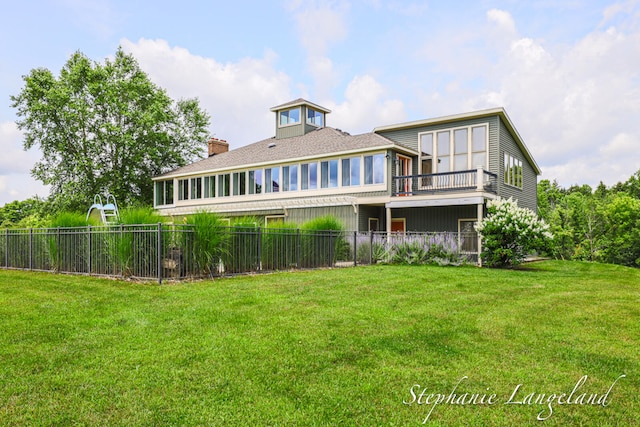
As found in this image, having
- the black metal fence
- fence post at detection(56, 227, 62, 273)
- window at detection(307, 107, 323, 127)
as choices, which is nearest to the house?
the black metal fence

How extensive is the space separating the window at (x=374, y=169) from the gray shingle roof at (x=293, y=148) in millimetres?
571

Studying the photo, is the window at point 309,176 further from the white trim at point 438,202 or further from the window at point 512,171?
the window at point 512,171

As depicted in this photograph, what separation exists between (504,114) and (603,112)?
30.6 feet

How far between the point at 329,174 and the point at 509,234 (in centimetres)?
878

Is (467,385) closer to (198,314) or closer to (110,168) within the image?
(198,314)

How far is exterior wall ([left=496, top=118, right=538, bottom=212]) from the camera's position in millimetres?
19094

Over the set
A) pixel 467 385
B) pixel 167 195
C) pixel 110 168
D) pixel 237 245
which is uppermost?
pixel 110 168

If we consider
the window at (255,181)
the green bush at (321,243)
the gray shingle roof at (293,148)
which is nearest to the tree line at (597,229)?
the gray shingle roof at (293,148)

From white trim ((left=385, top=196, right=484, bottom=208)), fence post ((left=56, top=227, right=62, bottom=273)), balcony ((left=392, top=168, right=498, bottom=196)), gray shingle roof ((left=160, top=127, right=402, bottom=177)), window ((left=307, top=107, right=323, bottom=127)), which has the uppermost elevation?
window ((left=307, top=107, right=323, bottom=127))

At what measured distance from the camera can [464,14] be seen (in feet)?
45.1

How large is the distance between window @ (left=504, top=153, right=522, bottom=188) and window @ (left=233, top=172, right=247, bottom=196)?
43.4 feet

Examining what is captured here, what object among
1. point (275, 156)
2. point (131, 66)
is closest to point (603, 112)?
point (275, 156)

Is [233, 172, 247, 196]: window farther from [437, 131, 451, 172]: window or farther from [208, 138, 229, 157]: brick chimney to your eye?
[437, 131, 451, 172]: window

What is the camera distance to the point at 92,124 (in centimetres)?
2991
